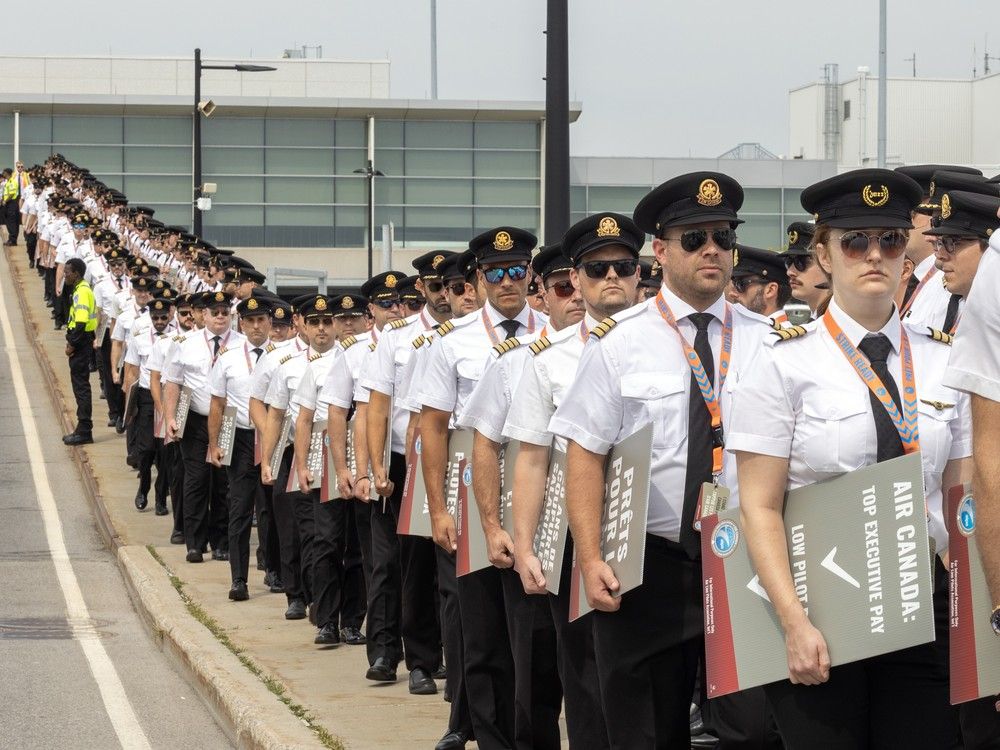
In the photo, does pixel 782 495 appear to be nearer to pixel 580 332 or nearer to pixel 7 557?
pixel 580 332

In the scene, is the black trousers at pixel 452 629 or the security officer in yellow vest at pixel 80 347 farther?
the security officer in yellow vest at pixel 80 347

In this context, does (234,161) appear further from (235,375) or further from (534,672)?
(534,672)

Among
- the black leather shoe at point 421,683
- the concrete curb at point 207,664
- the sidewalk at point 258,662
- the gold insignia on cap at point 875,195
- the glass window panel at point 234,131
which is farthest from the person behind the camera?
the glass window panel at point 234,131

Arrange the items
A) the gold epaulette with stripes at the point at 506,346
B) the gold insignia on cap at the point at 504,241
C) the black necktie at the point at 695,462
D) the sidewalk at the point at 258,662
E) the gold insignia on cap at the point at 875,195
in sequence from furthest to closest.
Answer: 1. the sidewalk at the point at 258,662
2. the gold insignia on cap at the point at 504,241
3. the gold epaulette with stripes at the point at 506,346
4. the black necktie at the point at 695,462
5. the gold insignia on cap at the point at 875,195

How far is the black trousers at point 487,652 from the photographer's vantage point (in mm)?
8180

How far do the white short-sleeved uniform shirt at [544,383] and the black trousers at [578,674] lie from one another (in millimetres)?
506

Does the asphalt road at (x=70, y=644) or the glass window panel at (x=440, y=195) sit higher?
the glass window panel at (x=440, y=195)

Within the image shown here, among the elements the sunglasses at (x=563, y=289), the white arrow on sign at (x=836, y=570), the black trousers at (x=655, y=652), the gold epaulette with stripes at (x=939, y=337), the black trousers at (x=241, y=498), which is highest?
the sunglasses at (x=563, y=289)

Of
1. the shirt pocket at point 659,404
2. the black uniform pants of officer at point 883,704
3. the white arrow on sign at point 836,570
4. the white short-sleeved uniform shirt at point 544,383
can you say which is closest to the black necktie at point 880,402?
the white arrow on sign at point 836,570

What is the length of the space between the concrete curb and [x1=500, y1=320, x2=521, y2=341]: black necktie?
84.8 inches

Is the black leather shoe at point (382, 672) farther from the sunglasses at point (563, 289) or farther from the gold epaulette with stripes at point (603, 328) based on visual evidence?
the gold epaulette with stripes at point (603, 328)

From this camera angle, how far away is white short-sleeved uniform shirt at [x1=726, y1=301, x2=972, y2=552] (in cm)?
490

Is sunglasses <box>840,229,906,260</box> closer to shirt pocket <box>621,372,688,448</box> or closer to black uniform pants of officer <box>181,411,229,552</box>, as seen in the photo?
shirt pocket <box>621,372,688,448</box>

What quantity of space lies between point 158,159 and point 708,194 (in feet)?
226
